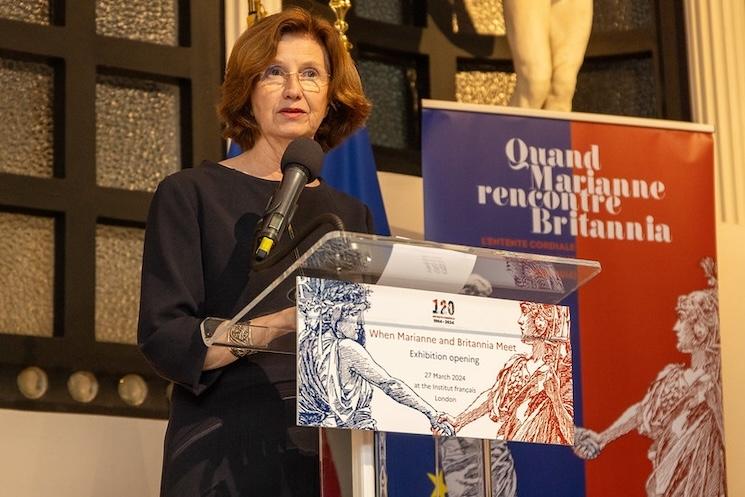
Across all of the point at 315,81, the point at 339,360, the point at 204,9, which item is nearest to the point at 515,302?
the point at 339,360

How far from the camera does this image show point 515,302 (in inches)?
81.9

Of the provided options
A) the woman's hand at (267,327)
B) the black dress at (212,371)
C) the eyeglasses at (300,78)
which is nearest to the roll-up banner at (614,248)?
the eyeglasses at (300,78)

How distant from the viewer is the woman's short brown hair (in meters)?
2.67

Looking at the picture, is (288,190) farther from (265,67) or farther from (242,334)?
(265,67)

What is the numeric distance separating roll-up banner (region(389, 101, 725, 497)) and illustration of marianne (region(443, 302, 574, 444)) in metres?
2.39

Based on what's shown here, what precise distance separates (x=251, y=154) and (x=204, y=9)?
267cm

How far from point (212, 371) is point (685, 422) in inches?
107

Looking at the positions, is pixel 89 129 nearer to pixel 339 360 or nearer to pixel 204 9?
pixel 204 9

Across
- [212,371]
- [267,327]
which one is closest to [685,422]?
[212,371]

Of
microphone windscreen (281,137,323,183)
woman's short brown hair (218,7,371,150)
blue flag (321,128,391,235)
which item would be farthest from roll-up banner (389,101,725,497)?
microphone windscreen (281,137,323,183)

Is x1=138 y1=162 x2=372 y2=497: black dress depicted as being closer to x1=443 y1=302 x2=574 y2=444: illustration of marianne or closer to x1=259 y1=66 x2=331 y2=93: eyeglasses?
x1=259 y1=66 x2=331 y2=93: eyeglasses

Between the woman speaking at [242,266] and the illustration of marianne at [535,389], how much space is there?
11.8 inches

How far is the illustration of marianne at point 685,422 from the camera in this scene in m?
4.63

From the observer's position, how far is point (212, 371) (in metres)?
2.31
